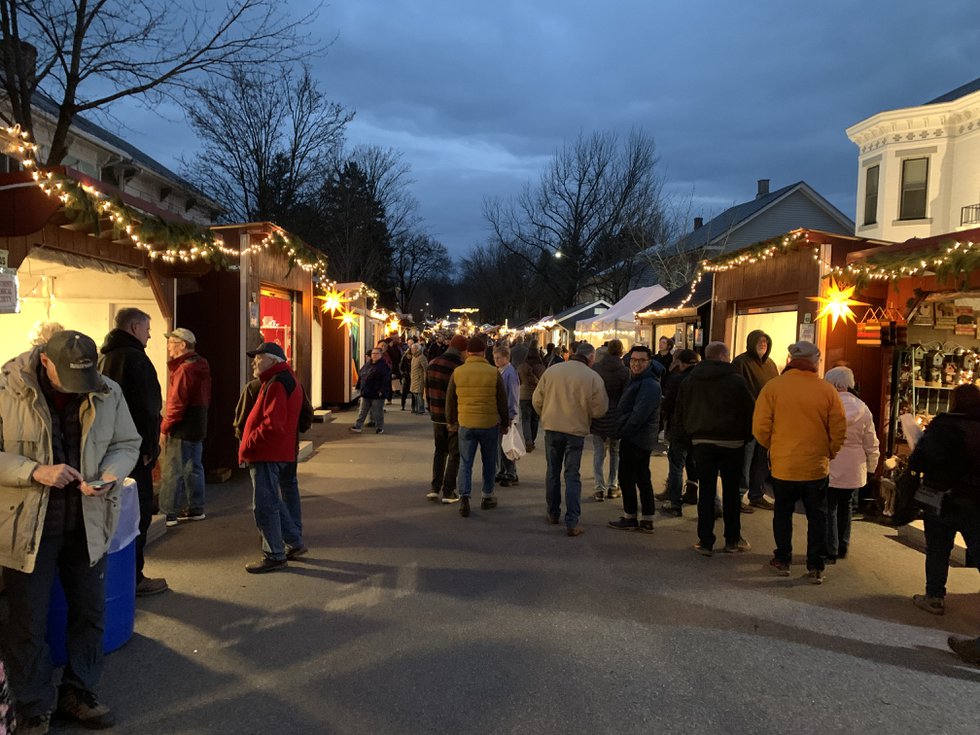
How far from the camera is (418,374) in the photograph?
16406 millimetres

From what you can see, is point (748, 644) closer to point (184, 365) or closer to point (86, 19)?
point (184, 365)

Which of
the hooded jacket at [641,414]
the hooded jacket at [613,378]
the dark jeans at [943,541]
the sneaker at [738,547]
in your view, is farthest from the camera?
the hooded jacket at [613,378]

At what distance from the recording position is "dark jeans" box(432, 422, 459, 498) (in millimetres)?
7598

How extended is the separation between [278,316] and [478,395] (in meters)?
5.38

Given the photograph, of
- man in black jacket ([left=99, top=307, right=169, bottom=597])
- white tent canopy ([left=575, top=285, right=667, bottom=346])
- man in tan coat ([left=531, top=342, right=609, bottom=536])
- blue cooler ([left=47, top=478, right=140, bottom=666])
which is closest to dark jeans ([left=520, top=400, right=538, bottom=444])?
man in tan coat ([left=531, top=342, right=609, bottom=536])

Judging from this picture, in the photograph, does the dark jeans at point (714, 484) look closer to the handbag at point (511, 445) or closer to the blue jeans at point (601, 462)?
the blue jeans at point (601, 462)

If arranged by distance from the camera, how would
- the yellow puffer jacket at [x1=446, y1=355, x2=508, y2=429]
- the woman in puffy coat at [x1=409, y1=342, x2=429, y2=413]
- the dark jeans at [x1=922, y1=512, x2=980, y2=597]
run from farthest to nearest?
the woman in puffy coat at [x1=409, y1=342, x2=429, y2=413], the yellow puffer jacket at [x1=446, y1=355, x2=508, y2=429], the dark jeans at [x1=922, y1=512, x2=980, y2=597]

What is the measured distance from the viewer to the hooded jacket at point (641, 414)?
6344 millimetres

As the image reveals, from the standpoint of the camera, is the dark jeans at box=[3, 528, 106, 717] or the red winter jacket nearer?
the dark jeans at box=[3, 528, 106, 717]

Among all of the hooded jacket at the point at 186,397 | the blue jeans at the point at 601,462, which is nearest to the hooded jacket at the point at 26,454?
the hooded jacket at the point at 186,397

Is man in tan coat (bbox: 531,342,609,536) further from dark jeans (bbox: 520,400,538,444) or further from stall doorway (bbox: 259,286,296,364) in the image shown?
stall doorway (bbox: 259,286,296,364)

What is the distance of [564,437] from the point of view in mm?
6527

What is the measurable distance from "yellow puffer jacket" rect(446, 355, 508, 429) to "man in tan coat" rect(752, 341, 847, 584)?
2.71 m

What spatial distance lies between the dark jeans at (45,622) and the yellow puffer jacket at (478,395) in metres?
4.21
